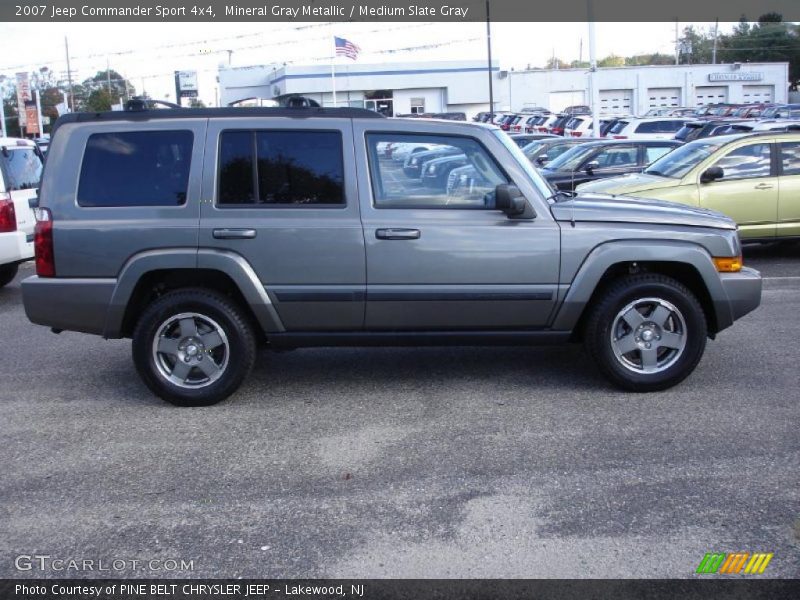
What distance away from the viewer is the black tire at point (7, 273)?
425 inches

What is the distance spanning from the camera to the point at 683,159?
464 inches

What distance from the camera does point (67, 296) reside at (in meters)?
5.75

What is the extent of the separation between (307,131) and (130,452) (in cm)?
231

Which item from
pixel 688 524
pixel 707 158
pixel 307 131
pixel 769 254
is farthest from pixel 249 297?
pixel 769 254

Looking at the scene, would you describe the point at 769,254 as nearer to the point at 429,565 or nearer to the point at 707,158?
the point at 707,158

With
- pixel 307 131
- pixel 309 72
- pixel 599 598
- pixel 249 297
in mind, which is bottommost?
pixel 599 598

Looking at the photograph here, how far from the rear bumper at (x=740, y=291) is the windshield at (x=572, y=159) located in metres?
9.77

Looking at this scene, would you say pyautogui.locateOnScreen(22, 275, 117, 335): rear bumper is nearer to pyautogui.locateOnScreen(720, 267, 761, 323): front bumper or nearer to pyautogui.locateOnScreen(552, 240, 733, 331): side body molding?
pyautogui.locateOnScreen(552, 240, 733, 331): side body molding

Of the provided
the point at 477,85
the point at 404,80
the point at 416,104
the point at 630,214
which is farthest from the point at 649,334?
the point at 416,104

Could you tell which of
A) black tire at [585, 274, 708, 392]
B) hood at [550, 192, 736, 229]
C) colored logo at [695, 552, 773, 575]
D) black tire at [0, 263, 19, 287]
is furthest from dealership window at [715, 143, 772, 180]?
black tire at [0, 263, 19, 287]

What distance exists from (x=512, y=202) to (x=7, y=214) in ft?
22.0

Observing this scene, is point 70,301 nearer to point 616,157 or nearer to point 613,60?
point 616,157

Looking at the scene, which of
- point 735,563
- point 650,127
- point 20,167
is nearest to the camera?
point 735,563

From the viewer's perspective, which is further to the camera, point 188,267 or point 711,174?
point 711,174
